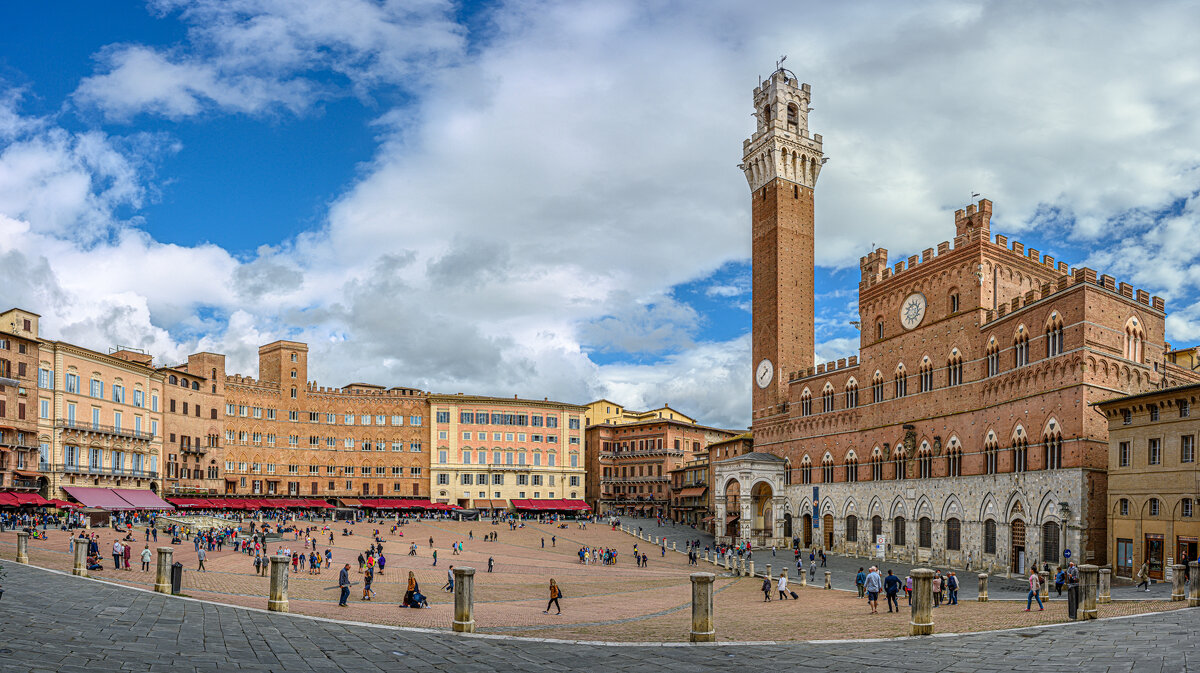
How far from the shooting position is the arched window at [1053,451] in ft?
141

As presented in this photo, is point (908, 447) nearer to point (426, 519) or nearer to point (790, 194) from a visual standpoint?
point (790, 194)

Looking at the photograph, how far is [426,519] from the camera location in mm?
86875

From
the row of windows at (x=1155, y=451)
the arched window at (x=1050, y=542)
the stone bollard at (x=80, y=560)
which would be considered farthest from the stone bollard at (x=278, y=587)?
the arched window at (x=1050, y=542)

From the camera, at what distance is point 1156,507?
1435 inches

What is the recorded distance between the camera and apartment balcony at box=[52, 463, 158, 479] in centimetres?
6588

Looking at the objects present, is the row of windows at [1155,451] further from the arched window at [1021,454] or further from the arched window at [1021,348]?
A: the arched window at [1021,348]

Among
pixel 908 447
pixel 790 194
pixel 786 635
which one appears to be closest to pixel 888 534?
pixel 908 447

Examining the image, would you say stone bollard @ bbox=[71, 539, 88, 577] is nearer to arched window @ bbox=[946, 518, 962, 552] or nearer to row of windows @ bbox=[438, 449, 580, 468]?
arched window @ bbox=[946, 518, 962, 552]

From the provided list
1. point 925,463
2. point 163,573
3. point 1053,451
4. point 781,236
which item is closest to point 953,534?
point 925,463

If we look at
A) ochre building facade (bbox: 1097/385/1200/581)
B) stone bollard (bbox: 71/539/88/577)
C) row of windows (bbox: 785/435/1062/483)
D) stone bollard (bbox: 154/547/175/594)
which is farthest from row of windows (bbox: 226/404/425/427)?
ochre building facade (bbox: 1097/385/1200/581)

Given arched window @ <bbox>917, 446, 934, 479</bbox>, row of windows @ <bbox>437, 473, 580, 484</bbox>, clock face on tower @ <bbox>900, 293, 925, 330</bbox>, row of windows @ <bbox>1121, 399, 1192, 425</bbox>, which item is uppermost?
clock face on tower @ <bbox>900, 293, 925, 330</bbox>

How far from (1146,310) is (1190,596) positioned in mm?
24405

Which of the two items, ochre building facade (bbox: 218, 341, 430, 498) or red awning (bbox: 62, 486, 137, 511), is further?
ochre building facade (bbox: 218, 341, 430, 498)

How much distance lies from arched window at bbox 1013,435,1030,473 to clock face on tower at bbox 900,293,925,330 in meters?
12.0
